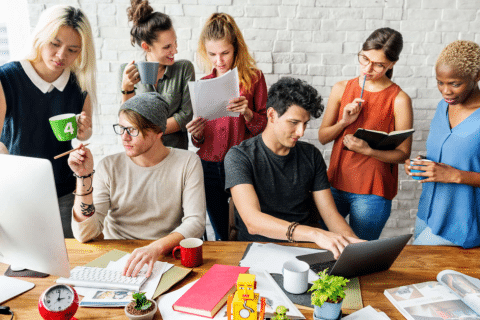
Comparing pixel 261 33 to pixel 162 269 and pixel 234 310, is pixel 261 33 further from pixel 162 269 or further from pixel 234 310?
pixel 234 310

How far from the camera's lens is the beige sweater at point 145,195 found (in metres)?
1.63

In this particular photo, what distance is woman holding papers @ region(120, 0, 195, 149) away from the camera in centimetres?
197

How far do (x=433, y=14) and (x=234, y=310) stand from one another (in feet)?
8.49

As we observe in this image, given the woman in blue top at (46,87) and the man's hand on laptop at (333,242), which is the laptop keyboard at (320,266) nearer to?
the man's hand on laptop at (333,242)

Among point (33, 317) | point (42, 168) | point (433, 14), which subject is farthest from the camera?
point (433, 14)

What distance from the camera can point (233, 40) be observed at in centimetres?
204

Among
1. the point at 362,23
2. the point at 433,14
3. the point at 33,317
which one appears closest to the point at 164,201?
the point at 33,317

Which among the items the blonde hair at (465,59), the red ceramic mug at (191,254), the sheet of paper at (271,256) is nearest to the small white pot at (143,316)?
the red ceramic mug at (191,254)

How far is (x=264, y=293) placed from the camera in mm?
1135

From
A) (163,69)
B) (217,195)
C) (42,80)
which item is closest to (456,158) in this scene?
(217,195)

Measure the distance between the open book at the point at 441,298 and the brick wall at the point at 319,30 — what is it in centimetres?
170

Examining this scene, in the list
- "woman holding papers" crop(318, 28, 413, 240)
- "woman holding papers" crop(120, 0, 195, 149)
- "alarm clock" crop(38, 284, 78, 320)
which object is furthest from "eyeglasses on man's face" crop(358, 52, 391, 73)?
"alarm clock" crop(38, 284, 78, 320)

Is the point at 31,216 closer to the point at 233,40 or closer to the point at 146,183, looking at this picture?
the point at 146,183

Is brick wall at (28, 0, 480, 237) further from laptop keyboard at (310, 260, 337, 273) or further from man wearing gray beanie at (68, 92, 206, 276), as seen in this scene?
laptop keyboard at (310, 260, 337, 273)
